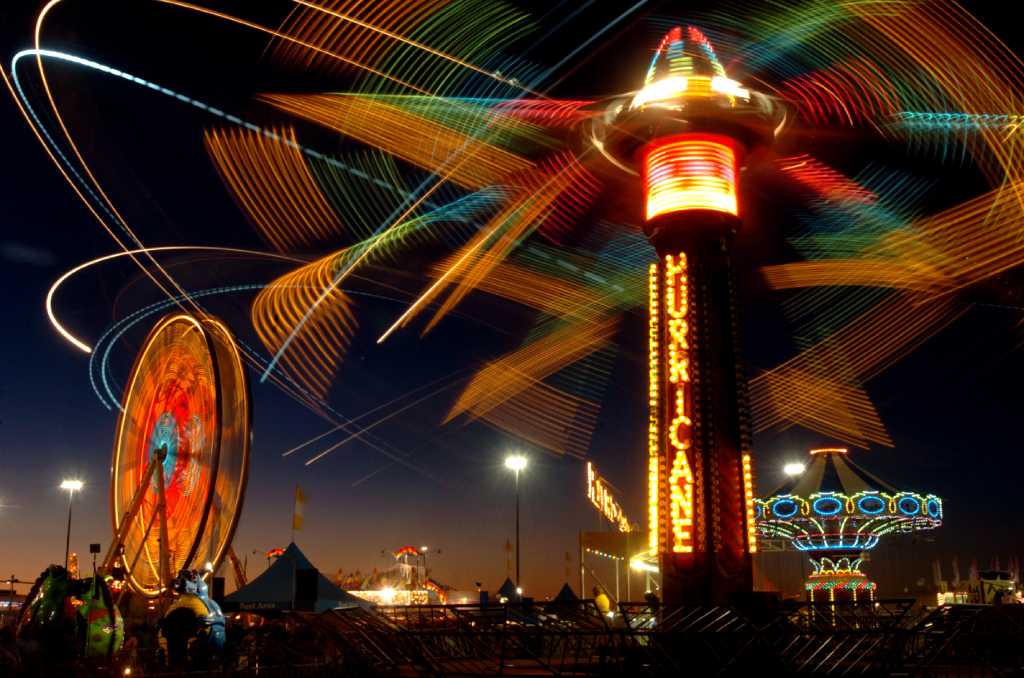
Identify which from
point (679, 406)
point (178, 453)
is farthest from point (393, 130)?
point (178, 453)

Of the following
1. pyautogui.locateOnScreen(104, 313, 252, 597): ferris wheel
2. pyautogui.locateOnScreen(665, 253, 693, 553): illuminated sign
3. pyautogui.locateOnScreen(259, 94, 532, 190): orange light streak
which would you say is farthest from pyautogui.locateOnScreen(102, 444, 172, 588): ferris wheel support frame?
pyautogui.locateOnScreen(665, 253, 693, 553): illuminated sign

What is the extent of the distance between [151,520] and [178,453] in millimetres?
2366

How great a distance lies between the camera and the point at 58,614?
19.8 meters

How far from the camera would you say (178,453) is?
31359 mm

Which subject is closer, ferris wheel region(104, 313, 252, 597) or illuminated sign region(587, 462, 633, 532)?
ferris wheel region(104, 313, 252, 597)

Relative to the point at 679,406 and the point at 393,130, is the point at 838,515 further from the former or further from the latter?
the point at 393,130

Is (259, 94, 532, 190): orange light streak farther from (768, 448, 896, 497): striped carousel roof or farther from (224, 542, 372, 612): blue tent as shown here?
(768, 448, 896, 497): striped carousel roof

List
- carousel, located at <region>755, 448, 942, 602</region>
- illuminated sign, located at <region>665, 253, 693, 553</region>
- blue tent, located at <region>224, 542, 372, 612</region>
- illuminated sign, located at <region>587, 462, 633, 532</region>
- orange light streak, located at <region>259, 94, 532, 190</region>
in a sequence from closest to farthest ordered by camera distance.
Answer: orange light streak, located at <region>259, 94, 532, 190</region> → illuminated sign, located at <region>665, 253, 693, 553</region> → blue tent, located at <region>224, 542, 372, 612</region> → carousel, located at <region>755, 448, 942, 602</region> → illuminated sign, located at <region>587, 462, 633, 532</region>

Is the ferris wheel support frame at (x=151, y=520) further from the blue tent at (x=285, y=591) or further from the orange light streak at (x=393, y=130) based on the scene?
the orange light streak at (x=393, y=130)

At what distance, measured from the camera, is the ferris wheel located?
26.8 m

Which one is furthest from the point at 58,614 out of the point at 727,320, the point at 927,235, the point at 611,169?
the point at 927,235

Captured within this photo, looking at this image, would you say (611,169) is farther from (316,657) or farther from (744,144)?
(316,657)

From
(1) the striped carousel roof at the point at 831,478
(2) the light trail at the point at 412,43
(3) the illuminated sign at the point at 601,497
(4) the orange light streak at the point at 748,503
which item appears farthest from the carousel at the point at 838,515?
(2) the light trail at the point at 412,43

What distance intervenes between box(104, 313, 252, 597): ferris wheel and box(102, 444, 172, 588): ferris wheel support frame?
0.03 metres
